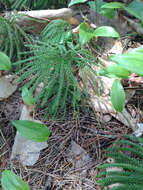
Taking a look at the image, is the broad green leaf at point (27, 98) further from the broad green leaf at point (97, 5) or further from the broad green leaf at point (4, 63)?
the broad green leaf at point (97, 5)

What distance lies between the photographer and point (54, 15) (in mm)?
1542

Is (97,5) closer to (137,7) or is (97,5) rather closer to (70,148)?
(137,7)

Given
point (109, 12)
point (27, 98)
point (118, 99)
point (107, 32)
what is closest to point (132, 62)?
point (118, 99)

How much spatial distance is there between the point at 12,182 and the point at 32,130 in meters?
0.27

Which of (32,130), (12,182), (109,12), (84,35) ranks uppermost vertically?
(109,12)

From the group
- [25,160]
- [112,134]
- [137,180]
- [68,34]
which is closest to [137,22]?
[68,34]

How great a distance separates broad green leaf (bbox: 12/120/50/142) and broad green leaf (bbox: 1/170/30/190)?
0.20 metres

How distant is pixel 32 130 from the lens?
45.9 inches

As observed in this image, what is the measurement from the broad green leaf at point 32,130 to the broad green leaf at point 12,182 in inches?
7.8

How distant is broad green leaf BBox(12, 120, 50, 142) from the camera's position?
1.14m

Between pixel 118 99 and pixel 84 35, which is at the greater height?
pixel 84 35

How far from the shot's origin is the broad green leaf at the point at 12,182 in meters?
1.03

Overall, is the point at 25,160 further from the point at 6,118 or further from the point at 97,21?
the point at 97,21

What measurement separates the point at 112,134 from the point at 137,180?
0.29 meters
